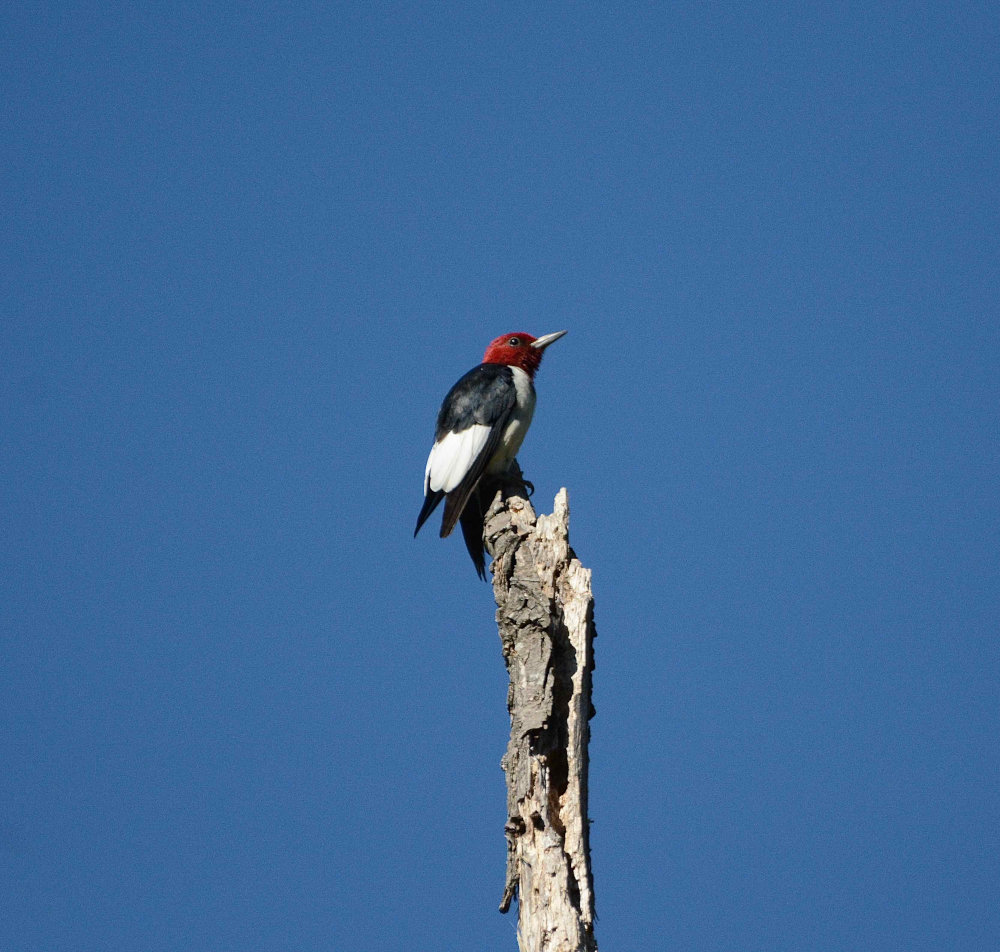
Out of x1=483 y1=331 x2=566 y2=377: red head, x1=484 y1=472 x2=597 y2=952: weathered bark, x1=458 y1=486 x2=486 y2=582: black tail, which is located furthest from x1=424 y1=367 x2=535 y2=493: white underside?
x1=484 y1=472 x2=597 y2=952: weathered bark

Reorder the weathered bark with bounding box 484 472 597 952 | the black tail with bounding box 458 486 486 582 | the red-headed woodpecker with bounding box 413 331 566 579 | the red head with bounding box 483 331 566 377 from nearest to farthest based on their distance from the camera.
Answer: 1. the weathered bark with bounding box 484 472 597 952
2. the red-headed woodpecker with bounding box 413 331 566 579
3. the black tail with bounding box 458 486 486 582
4. the red head with bounding box 483 331 566 377

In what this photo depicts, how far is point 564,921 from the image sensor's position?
4.25 m

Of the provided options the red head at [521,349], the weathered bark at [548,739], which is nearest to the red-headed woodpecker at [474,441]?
the red head at [521,349]

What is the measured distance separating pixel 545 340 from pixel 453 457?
1.57 m

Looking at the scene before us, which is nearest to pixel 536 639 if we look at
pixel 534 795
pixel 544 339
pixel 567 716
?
pixel 567 716

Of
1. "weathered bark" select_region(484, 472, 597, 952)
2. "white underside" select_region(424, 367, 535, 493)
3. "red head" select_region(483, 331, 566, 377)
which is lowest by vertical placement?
"weathered bark" select_region(484, 472, 597, 952)

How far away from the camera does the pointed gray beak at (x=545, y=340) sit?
7.85m

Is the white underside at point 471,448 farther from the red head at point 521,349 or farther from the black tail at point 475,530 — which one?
the red head at point 521,349

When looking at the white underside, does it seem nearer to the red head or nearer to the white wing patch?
the white wing patch

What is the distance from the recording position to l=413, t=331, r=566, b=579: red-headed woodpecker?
652cm

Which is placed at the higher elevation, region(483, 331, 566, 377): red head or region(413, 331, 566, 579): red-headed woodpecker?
region(483, 331, 566, 377): red head

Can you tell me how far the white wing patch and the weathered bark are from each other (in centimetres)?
143

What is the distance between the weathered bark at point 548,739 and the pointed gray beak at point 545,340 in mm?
2883

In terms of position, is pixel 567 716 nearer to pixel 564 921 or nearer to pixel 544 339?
pixel 564 921
